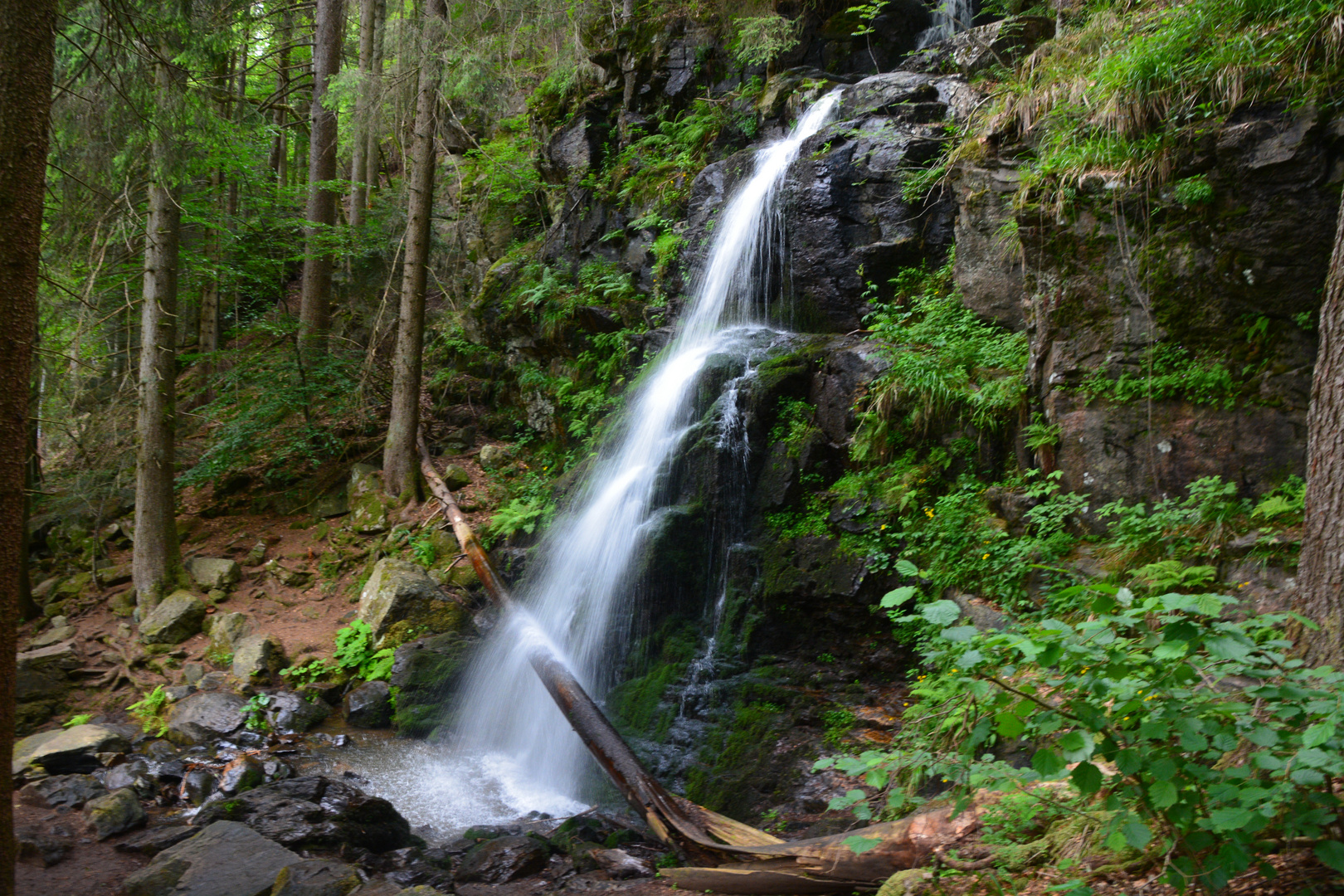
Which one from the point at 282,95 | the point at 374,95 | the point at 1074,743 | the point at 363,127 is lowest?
the point at 1074,743

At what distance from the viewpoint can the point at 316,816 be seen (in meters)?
5.46

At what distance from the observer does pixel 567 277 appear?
12.8 meters

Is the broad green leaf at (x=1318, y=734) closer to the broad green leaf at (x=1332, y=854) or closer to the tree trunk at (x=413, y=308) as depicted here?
the broad green leaf at (x=1332, y=854)

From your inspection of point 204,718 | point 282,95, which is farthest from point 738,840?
point 282,95

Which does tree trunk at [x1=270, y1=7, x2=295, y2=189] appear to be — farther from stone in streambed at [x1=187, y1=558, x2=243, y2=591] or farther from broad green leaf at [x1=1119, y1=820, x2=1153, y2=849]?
broad green leaf at [x1=1119, y1=820, x2=1153, y2=849]

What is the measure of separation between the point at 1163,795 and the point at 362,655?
8.45 meters

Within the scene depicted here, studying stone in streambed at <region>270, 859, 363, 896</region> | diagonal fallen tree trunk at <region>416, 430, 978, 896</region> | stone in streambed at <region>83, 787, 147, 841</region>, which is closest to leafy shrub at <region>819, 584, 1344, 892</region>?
diagonal fallen tree trunk at <region>416, 430, 978, 896</region>

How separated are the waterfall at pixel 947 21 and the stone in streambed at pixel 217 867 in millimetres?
12336

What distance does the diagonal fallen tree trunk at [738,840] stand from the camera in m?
3.77

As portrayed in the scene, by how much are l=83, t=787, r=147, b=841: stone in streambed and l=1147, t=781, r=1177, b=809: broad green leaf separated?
6.97m

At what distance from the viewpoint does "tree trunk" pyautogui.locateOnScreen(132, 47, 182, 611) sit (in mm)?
9352

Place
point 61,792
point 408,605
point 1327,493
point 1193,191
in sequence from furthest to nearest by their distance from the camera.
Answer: point 408,605
point 61,792
point 1193,191
point 1327,493

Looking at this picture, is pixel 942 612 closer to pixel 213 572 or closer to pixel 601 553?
Answer: pixel 601 553

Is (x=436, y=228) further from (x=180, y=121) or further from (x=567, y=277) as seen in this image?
(x=180, y=121)
